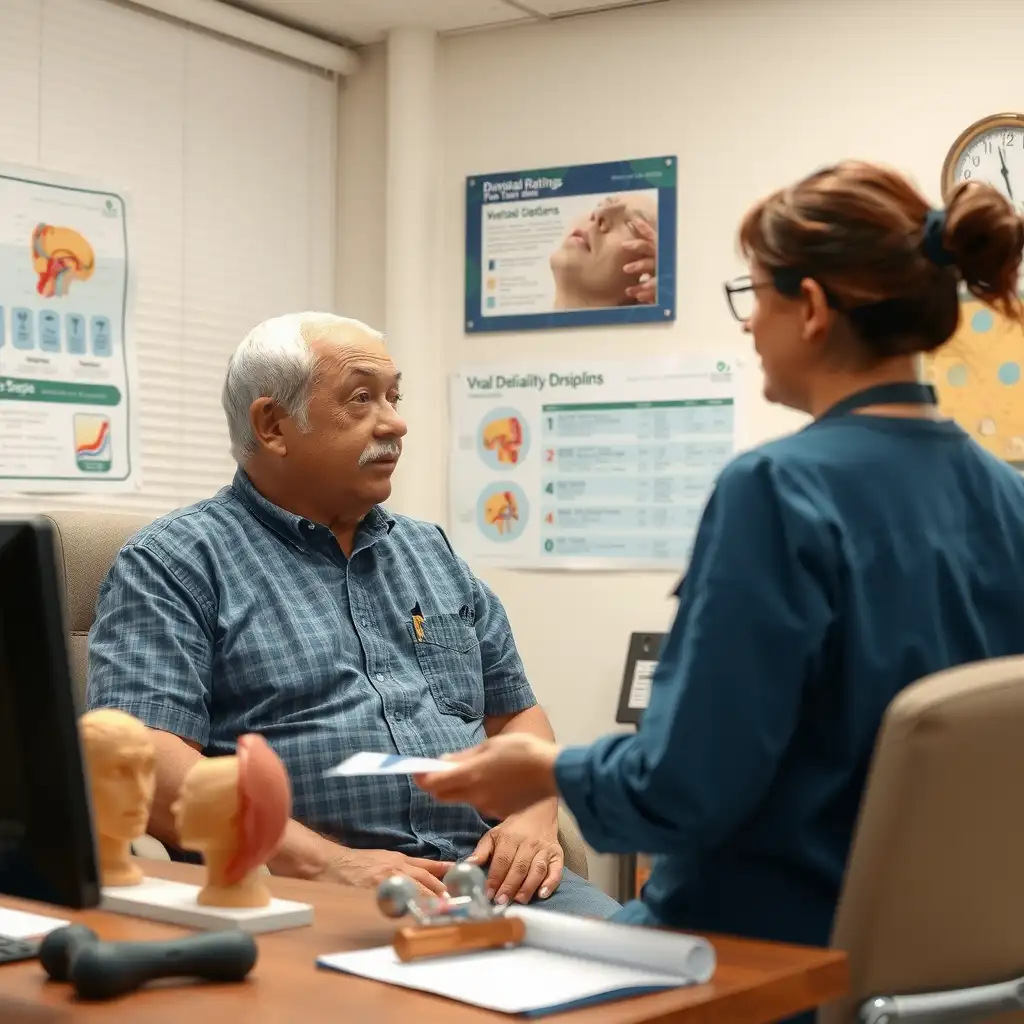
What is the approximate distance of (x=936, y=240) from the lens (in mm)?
1314

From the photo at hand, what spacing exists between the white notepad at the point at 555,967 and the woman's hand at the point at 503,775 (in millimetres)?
115

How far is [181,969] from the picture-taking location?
1.05 meters

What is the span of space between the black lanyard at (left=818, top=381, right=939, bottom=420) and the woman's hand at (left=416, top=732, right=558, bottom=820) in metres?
0.39

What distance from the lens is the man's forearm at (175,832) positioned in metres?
1.99

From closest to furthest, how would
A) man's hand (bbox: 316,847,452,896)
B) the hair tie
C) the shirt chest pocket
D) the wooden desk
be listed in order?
the wooden desk, the hair tie, man's hand (bbox: 316,847,452,896), the shirt chest pocket

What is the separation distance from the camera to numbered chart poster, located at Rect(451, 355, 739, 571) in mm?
3707

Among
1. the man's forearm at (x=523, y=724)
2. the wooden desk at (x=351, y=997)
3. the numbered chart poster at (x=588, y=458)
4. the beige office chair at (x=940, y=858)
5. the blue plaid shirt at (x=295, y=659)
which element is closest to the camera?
the wooden desk at (x=351, y=997)

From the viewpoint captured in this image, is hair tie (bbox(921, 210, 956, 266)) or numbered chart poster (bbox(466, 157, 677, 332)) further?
numbered chart poster (bbox(466, 157, 677, 332))

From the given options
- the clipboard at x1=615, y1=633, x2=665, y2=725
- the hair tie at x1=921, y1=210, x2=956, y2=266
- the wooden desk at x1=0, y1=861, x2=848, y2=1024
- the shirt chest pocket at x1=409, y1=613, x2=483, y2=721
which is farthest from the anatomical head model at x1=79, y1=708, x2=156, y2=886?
the clipboard at x1=615, y1=633, x2=665, y2=725

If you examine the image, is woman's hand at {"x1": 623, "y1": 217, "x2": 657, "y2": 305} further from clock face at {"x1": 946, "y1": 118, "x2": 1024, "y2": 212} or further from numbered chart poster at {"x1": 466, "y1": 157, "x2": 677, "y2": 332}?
clock face at {"x1": 946, "y1": 118, "x2": 1024, "y2": 212}

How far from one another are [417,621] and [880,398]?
1.13 metres

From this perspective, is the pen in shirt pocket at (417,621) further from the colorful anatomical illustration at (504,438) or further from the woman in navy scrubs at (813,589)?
the colorful anatomical illustration at (504,438)

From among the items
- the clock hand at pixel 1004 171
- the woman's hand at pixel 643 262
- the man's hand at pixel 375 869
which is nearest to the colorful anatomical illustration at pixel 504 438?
the woman's hand at pixel 643 262

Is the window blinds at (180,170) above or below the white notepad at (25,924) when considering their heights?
above
